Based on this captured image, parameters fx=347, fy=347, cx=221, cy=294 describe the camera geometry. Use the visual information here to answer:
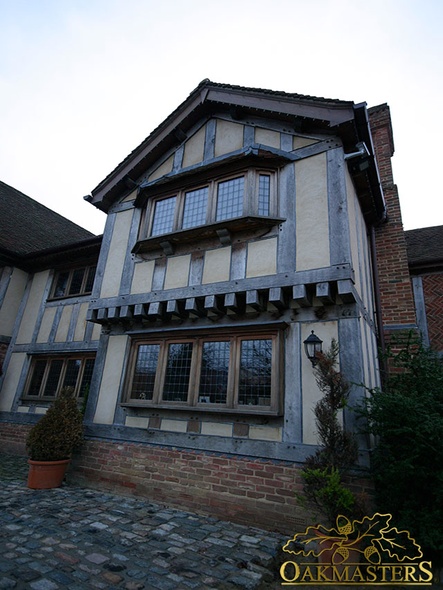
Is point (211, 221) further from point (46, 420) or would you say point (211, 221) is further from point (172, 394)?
point (46, 420)

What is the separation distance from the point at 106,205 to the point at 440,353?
30.0 feet

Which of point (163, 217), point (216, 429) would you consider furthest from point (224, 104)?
point (216, 429)

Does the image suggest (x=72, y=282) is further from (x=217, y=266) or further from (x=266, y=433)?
(x=266, y=433)

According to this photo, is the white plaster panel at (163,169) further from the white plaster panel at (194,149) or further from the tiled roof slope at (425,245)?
the tiled roof slope at (425,245)

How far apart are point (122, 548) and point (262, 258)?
4.90 meters

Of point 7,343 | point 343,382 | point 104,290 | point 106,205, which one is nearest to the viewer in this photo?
point 343,382

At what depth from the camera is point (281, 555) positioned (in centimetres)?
439

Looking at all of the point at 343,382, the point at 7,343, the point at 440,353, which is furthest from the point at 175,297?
the point at 7,343

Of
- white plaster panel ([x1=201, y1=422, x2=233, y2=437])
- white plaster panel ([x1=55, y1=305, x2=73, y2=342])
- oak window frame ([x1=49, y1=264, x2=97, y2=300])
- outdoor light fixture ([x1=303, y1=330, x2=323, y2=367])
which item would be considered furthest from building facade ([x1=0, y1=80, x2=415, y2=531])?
oak window frame ([x1=49, y1=264, x2=97, y2=300])

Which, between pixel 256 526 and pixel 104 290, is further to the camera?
pixel 104 290

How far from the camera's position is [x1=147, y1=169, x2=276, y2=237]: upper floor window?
7119mm

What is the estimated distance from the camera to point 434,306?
8.38 m

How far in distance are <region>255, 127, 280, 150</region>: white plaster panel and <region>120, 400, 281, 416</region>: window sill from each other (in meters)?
5.33

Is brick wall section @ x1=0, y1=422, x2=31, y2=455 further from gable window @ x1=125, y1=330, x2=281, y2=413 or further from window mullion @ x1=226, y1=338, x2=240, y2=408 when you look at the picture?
window mullion @ x1=226, y1=338, x2=240, y2=408
